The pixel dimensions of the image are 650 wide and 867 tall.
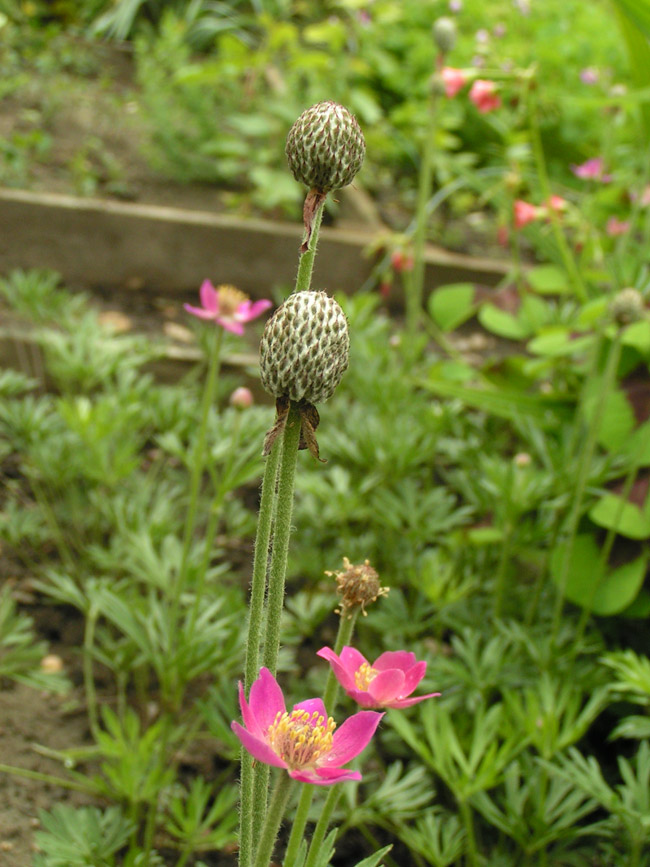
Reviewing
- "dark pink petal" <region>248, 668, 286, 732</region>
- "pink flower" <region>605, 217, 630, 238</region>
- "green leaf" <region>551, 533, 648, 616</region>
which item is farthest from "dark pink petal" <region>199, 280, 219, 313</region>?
"pink flower" <region>605, 217, 630, 238</region>

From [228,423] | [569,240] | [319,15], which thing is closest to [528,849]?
[228,423]

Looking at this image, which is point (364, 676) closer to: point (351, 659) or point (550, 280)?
point (351, 659)

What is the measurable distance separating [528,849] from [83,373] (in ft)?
3.74

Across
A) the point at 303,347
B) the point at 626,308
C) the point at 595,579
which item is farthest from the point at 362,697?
the point at 595,579

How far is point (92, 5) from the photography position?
179 inches

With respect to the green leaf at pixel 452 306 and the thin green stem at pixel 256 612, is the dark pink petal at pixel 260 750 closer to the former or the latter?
the thin green stem at pixel 256 612

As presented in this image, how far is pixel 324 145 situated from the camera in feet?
1.94

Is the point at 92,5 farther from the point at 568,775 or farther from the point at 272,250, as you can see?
the point at 568,775

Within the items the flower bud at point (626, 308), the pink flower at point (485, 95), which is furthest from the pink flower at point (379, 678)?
the pink flower at point (485, 95)

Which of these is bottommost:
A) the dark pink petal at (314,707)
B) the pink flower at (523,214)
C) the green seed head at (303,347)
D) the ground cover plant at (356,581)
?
the ground cover plant at (356,581)

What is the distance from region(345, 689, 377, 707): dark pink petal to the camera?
645 mm

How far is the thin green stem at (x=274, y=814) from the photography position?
58 cm

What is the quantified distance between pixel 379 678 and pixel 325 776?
10 centimetres

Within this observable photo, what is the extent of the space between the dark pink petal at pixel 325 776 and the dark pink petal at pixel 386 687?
0.10m
